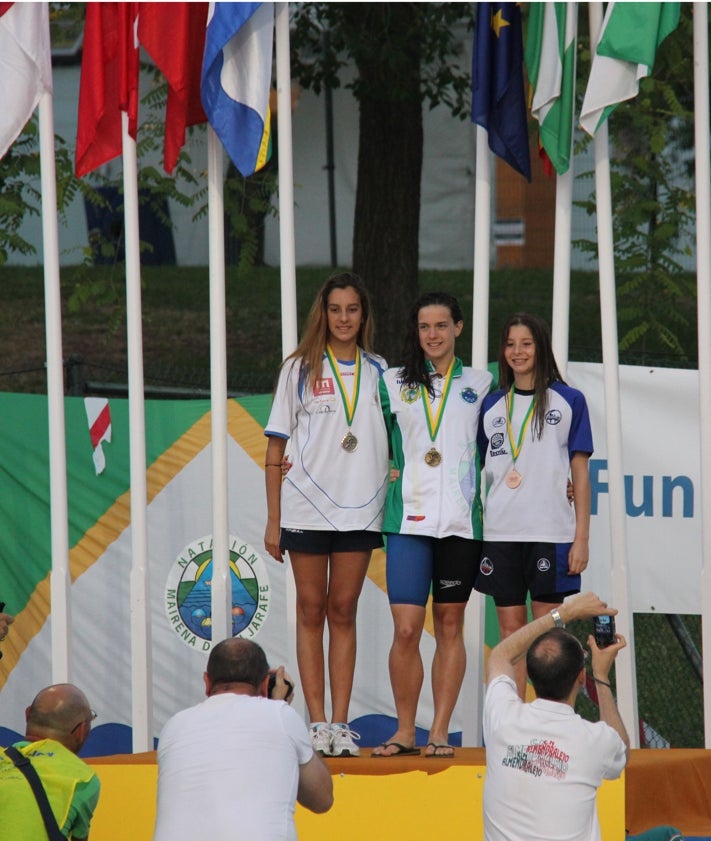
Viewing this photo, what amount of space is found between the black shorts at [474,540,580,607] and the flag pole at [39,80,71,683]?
226cm

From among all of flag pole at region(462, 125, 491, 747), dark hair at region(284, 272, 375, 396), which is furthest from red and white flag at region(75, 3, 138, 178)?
flag pole at region(462, 125, 491, 747)

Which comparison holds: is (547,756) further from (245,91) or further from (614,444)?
(245,91)

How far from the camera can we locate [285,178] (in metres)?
7.12

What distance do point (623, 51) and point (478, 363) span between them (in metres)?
1.65

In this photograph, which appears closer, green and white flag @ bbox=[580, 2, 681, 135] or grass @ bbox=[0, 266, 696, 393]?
green and white flag @ bbox=[580, 2, 681, 135]

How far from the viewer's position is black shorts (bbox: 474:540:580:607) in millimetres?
6004

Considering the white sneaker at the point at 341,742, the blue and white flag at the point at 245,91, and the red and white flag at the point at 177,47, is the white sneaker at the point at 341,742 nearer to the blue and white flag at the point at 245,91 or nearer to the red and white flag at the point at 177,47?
the blue and white flag at the point at 245,91

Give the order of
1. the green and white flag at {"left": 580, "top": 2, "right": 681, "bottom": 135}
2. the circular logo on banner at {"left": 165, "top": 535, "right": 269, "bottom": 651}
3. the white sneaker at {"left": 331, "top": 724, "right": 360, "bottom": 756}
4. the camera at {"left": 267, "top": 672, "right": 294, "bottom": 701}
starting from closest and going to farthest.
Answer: the camera at {"left": 267, "top": 672, "right": 294, "bottom": 701}, the white sneaker at {"left": 331, "top": 724, "right": 360, "bottom": 756}, the green and white flag at {"left": 580, "top": 2, "right": 681, "bottom": 135}, the circular logo on banner at {"left": 165, "top": 535, "right": 269, "bottom": 651}

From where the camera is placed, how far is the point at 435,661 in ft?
20.0

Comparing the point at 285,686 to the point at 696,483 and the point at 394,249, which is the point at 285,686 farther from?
the point at 394,249

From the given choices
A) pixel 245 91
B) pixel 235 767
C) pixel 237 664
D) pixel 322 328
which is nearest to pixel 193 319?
pixel 245 91

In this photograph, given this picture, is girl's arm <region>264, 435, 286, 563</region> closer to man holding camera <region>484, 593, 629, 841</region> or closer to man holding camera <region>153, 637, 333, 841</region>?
man holding camera <region>153, 637, 333, 841</region>

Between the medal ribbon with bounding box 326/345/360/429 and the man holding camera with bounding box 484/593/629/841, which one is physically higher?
the medal ribbon with bounding box 326/345/360/429

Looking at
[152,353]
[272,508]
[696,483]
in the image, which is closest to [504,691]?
[272,508]
